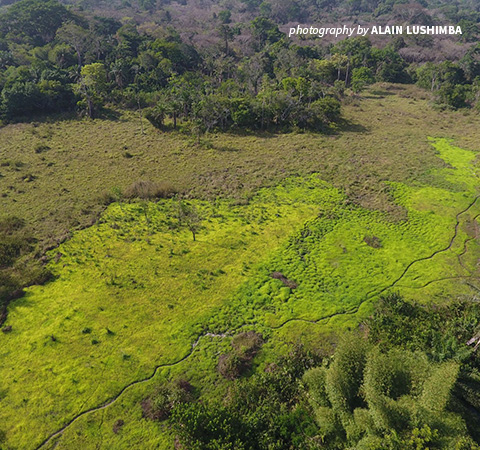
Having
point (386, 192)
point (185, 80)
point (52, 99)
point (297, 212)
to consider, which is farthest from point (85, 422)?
point (185, 80)

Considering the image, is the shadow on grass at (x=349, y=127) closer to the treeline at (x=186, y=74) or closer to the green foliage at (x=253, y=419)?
the treeline at (x=186, y=74)

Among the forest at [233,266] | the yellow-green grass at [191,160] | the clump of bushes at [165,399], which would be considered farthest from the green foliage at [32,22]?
the clump of bushes at [165,399]

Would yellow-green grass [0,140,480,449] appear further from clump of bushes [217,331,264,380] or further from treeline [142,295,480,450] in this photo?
treeline [142,295,480,450]

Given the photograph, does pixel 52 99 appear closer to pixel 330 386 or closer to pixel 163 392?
pixel 163 392

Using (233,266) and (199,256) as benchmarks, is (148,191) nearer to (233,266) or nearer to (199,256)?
(199,256)

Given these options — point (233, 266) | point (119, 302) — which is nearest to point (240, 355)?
point (233, 266)

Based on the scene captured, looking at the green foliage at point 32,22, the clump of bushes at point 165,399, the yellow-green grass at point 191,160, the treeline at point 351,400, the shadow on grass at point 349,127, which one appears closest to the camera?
the treeline at point 351,400

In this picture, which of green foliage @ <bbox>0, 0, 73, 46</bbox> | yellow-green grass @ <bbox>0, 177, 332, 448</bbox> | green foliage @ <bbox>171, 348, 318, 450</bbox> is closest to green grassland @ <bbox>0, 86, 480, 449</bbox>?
yellow-green grass @ <bbox>0, 177, 332, 448</bbox>
